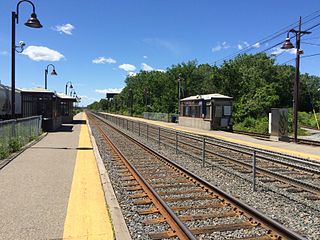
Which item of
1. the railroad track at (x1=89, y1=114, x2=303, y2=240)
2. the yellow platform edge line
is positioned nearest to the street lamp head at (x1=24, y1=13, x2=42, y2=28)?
the yellow platform edge line

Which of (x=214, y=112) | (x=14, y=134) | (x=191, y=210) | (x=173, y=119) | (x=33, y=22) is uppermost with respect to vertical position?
(x=33, y=22)

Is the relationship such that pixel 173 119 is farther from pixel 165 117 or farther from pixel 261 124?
pixel 261 124

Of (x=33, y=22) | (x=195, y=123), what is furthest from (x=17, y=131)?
(x=195, y=123)

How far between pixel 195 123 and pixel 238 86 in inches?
962

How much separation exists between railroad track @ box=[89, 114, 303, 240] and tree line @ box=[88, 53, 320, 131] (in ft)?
123

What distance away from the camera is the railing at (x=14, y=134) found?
13.8 meters

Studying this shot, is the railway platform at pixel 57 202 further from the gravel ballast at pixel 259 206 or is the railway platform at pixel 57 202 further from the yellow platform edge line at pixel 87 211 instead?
the gravel ballast at pixel 259 206

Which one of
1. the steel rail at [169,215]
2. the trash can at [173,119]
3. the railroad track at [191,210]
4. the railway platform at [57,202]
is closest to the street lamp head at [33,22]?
the railway platform at [57,202]

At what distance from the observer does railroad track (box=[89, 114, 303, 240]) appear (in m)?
5.86

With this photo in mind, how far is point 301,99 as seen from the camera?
8919 cm

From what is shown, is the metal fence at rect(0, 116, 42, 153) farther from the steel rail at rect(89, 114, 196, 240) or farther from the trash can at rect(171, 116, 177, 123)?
the trash can at rect(171, 116, 177, 123)

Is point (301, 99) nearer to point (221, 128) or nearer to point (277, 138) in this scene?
point (221, 128)

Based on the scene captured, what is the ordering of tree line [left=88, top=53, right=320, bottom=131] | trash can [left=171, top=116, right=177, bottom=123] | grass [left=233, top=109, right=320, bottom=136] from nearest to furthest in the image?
1. grass [left=233, top=109, right=320, bottom=136]
2. tree line [left=88, top=53, right=320, bottom=131]
3. trash can [left=171, top=116, right=177, bottom=123]

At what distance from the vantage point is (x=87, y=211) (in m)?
6.88
